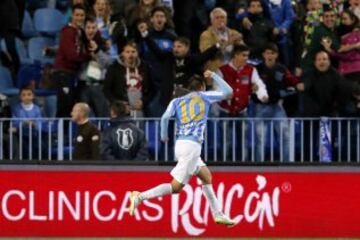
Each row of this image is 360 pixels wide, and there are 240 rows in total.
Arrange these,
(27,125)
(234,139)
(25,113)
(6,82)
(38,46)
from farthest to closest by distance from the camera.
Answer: (38,46) < (6,82) < (25,113) < (234,139) < (27,125)

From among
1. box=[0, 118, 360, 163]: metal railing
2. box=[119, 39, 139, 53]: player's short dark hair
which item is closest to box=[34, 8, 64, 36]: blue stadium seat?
box=[119, 39, 139, 53]: player's short dark hair

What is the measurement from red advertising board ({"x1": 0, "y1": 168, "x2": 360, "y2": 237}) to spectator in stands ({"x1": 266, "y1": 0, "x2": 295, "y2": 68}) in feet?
12.1

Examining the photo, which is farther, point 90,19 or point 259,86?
point 90,19

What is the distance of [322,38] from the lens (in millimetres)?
18781

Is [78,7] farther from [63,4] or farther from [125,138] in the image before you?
[125,138]

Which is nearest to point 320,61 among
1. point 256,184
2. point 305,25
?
point 305,25

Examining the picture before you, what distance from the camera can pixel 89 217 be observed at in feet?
52.3

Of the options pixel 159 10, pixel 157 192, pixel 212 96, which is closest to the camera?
pixel 157 192

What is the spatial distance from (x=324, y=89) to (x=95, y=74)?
3.57 meters

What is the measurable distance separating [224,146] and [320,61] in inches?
80.6

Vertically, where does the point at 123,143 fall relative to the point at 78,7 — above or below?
below

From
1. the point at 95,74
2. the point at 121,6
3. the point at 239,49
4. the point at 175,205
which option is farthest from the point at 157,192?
the point at 121,6

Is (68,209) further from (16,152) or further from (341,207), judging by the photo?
(341,207)

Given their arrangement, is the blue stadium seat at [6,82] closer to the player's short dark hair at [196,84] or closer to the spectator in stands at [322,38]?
the spectator in stands at [322,38]
